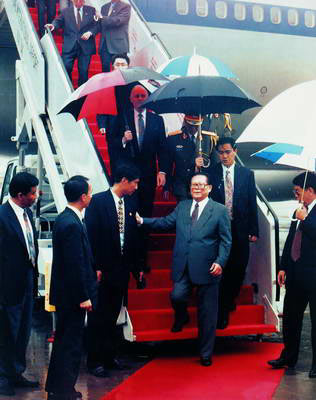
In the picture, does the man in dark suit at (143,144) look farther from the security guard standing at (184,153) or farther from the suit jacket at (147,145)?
the security guard standing at (184,153)

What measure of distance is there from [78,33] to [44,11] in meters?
1.55

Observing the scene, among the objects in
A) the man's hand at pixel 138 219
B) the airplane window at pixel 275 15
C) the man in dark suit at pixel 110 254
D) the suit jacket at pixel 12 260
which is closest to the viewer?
the suit jacket at pixel 12 260

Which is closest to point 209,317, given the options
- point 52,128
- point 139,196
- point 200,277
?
point 200,277

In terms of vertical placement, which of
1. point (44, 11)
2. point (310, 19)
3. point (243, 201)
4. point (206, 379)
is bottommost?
point (206, 379)

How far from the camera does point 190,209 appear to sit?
658cm

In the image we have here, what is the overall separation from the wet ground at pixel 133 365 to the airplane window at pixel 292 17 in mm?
9954

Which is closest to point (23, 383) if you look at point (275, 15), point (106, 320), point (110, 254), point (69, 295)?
point (106, 320)

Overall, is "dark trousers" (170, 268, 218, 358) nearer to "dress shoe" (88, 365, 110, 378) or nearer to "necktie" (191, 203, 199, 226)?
"necktie" (191, 203, 199, 226)

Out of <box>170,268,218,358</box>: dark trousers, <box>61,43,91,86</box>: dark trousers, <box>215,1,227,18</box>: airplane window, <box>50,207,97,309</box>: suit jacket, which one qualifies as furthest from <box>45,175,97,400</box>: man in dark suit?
<box>215,1,227,18</box>: airplane window

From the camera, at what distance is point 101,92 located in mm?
7074

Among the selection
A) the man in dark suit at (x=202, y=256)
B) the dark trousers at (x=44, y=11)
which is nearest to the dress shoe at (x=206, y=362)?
the man in dark suit at (x=202, y=256)

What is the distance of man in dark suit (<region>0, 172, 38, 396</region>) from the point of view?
550cm

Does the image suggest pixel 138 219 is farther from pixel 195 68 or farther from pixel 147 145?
pixel 195 68

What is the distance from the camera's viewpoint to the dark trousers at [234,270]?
686 centimetres
